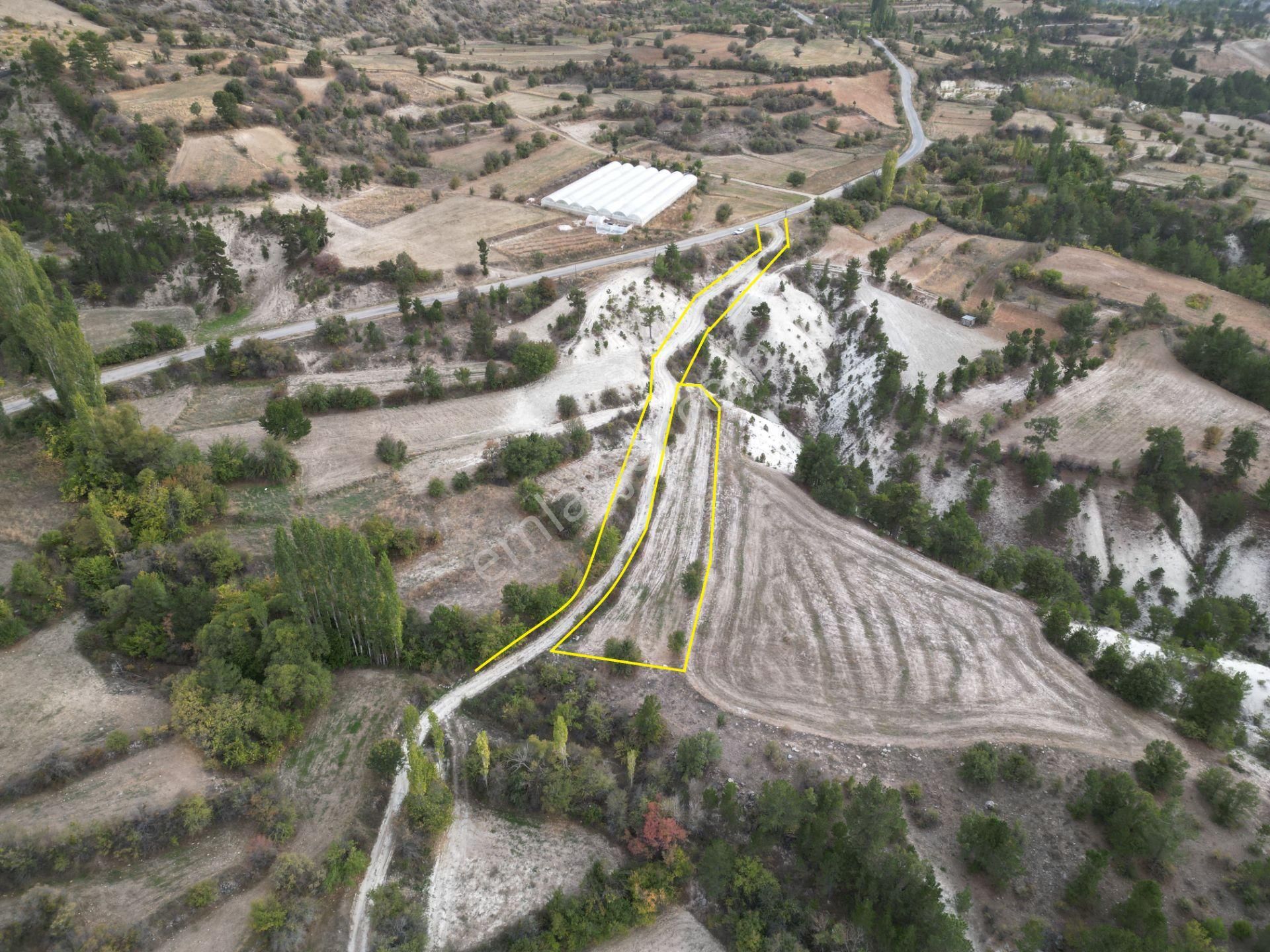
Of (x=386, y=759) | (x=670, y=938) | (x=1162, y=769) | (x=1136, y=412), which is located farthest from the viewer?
(x=1136, y=412)

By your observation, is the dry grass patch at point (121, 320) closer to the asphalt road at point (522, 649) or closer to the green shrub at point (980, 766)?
the asphalt road at point (522, 649)

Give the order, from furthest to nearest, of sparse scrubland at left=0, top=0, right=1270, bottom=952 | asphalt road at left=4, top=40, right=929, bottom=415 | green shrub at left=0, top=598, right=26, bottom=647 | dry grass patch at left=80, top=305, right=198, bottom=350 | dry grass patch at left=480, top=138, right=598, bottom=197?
dry grass patch at left=480, top=138, right=598, bottom=197 < dry grass patch at left=80, top=305, right=198, bottom=350 < asphalt road at left=4, top=40, right=929, bottom=415 < green shrub at left=0, top=598, right=26, bottom=647 < sparse scrubland at left=0, top=0, right=1270, bottom=952

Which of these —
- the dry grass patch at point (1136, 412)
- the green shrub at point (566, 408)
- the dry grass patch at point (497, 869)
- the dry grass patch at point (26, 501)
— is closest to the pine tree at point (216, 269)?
the dry grass patch at point (26, 501)

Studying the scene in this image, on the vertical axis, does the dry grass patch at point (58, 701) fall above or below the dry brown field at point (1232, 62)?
below

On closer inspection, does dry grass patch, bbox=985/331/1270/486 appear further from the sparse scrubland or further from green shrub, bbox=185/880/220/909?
green shrub, bbox=185/880/220/909

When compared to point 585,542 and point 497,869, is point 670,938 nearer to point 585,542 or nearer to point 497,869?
point 497,869

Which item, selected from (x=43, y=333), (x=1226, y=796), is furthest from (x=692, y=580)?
(x=43, y=333)

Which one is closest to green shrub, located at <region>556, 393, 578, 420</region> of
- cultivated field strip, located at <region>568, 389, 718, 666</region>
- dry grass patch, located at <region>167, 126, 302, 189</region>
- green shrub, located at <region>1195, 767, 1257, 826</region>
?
cultivated field strip, located at <region>568, 389, 718, 666</region>
